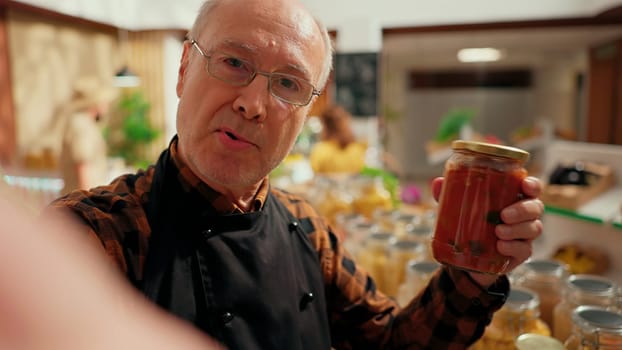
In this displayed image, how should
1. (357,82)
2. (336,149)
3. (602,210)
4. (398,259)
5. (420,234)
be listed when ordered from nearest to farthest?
(398,259)
(420,234)
(602,210)
(336,149)
(357,82)

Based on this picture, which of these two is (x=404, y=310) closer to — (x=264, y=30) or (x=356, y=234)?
(x=356, y=234)

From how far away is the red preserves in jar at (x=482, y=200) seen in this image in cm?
94

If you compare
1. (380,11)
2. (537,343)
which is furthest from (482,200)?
(380,11)

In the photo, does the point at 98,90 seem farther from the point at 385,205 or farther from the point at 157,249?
the point at 157,249

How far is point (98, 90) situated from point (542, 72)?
12.3 metres

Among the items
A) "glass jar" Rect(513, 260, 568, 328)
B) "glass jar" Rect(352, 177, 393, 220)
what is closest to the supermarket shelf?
"glass jar" Rect(513, 260, 568, 328)

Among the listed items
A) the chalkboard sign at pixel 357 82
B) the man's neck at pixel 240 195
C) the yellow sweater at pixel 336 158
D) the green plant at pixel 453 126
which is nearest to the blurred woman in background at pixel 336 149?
the yellow sweater at pixel 336 158

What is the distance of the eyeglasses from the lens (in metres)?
0.98

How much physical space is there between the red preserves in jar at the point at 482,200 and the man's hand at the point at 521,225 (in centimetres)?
1

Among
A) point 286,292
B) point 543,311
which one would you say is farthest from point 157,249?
point 543,311

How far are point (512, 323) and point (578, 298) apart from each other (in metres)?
0.19

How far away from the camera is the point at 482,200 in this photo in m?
0.94

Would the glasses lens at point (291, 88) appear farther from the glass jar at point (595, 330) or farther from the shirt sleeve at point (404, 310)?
the glass jar at point (595, 330)

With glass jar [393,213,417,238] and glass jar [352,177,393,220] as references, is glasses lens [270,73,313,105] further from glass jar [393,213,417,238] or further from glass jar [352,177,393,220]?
glass jar [352,177,393,220]
